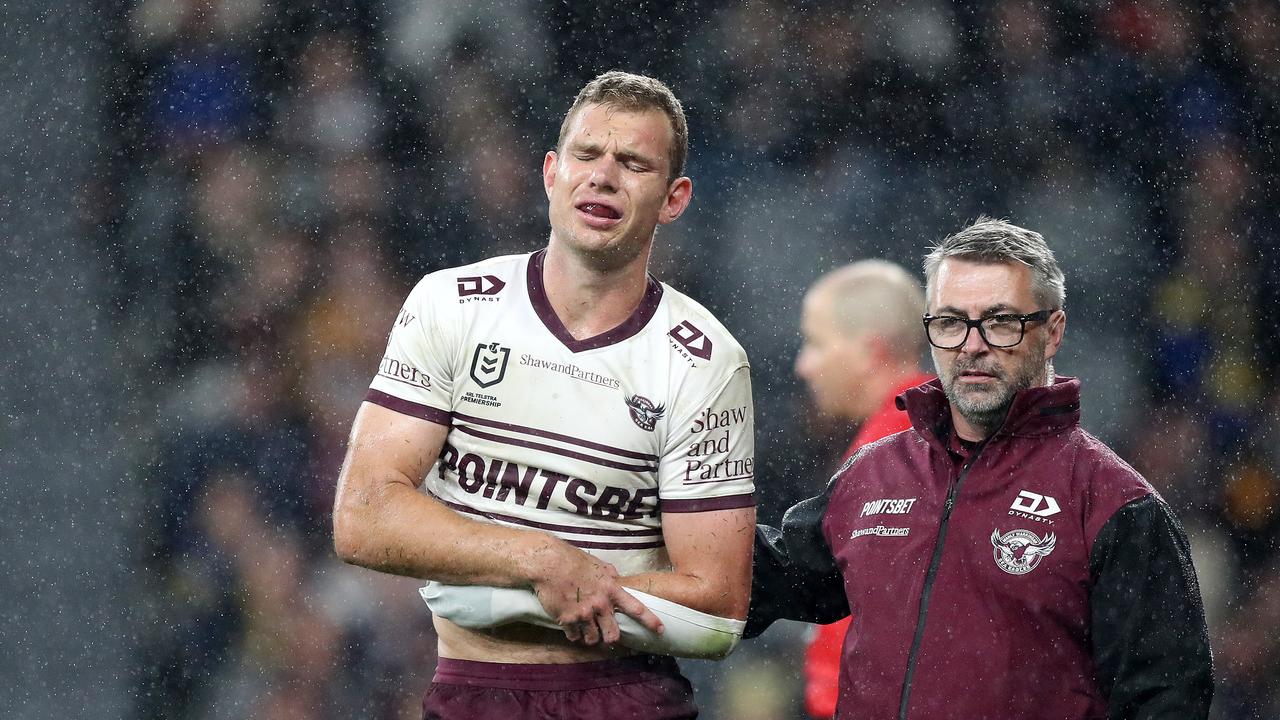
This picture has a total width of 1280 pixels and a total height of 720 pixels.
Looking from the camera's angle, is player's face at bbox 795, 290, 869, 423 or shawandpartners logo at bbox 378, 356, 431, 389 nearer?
shawandpartners logo at bbox 378, 356, 431, 389

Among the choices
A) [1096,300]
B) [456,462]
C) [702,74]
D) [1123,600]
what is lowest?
[1123,600]

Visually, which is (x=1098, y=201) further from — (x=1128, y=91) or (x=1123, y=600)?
(x=1123, y=600)

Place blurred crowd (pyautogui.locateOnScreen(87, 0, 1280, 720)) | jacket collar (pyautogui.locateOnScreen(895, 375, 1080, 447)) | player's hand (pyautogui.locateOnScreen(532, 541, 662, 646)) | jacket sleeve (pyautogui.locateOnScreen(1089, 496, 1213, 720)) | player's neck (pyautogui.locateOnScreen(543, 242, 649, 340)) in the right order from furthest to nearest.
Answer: blurred crowd (pyautogui.locateOnScreen(87, 0, 1280, 720)) < jacket collar (pyautogui.locateOnScreen(895, 375, 1080, 447)) < player's neck (pyautogui.locateOnScreen(543, 242, 649, 340)) < jacket sleeve (pyautogui.locateOnScreen(1089, 496, 1213, 720)) < player's hand (pyautogui.locateOnScreen(532, 541, 662, 646))

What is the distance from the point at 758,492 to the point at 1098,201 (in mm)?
2157

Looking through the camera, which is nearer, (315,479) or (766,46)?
(315,479)

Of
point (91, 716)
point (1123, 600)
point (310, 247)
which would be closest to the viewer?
point (1123, 600)

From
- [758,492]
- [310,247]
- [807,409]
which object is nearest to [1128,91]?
[807,409]

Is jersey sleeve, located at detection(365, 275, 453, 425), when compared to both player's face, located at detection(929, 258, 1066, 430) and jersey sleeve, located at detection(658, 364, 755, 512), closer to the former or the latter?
jersey sleeve, located at detection(658, 364, 755, 512)

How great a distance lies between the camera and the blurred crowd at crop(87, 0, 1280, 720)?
234 inches

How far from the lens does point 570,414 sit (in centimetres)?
Result: 252

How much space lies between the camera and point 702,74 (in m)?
6.93

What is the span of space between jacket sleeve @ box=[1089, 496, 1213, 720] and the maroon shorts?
2.58ft

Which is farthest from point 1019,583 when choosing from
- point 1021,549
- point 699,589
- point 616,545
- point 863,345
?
point 863,345

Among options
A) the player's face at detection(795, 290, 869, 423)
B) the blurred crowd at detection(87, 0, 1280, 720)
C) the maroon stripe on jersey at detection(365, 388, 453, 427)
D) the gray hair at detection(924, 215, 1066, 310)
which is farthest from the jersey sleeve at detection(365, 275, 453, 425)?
the blurred crowd at detection(87, 0, 1280, 720)
